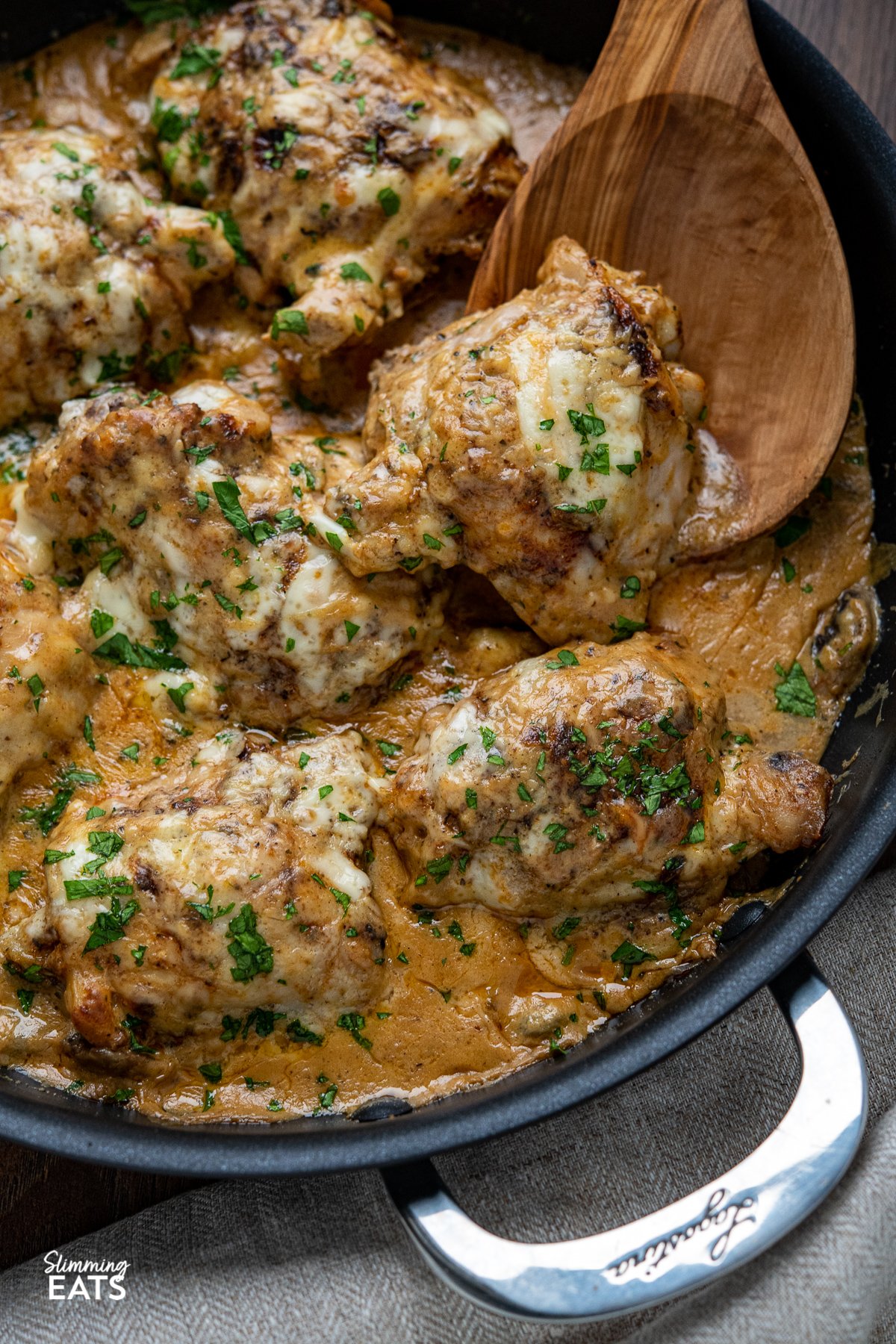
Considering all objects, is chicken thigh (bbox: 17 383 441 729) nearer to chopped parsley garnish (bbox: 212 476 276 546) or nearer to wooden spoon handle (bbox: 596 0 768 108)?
chopped parsley garnish (bbox: 212 476 276 546)

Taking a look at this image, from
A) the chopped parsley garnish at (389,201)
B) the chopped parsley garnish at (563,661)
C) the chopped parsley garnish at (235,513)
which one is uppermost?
the chopped parsley garnish at (389,201)

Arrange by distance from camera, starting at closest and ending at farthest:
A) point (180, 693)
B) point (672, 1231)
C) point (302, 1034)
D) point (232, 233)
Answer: point (672, 1231) < point (302, 1034) < point (180, 693) < point (232, 233)

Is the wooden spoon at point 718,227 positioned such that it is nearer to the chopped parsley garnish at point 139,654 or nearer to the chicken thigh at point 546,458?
the chicken thigh at point 546,458

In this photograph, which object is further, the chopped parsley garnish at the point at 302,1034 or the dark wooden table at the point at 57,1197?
the dark wooden table at the point at 57,1197

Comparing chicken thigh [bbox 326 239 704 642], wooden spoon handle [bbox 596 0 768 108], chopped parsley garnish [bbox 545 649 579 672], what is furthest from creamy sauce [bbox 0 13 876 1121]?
wooden spoon handle [bbox 596 0 768 108]

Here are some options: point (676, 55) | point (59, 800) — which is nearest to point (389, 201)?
point (676, 55)

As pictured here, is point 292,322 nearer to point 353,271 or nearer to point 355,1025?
point 353,271

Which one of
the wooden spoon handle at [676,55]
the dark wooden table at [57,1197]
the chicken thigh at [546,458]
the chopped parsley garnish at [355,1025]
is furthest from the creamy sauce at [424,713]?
the wooden spoon handle at [676,55]

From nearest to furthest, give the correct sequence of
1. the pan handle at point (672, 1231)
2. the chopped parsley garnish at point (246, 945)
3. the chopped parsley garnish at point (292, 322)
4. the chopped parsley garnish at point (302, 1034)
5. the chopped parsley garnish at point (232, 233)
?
the pan handle at point (672, 1231), the chopped parsley garnish at point (246, 945), the chopped parsley garnish at point (302, 1034), the chopped parsley garnish at point (292, 322), the chopped parsley garnish at point (232, 233)
